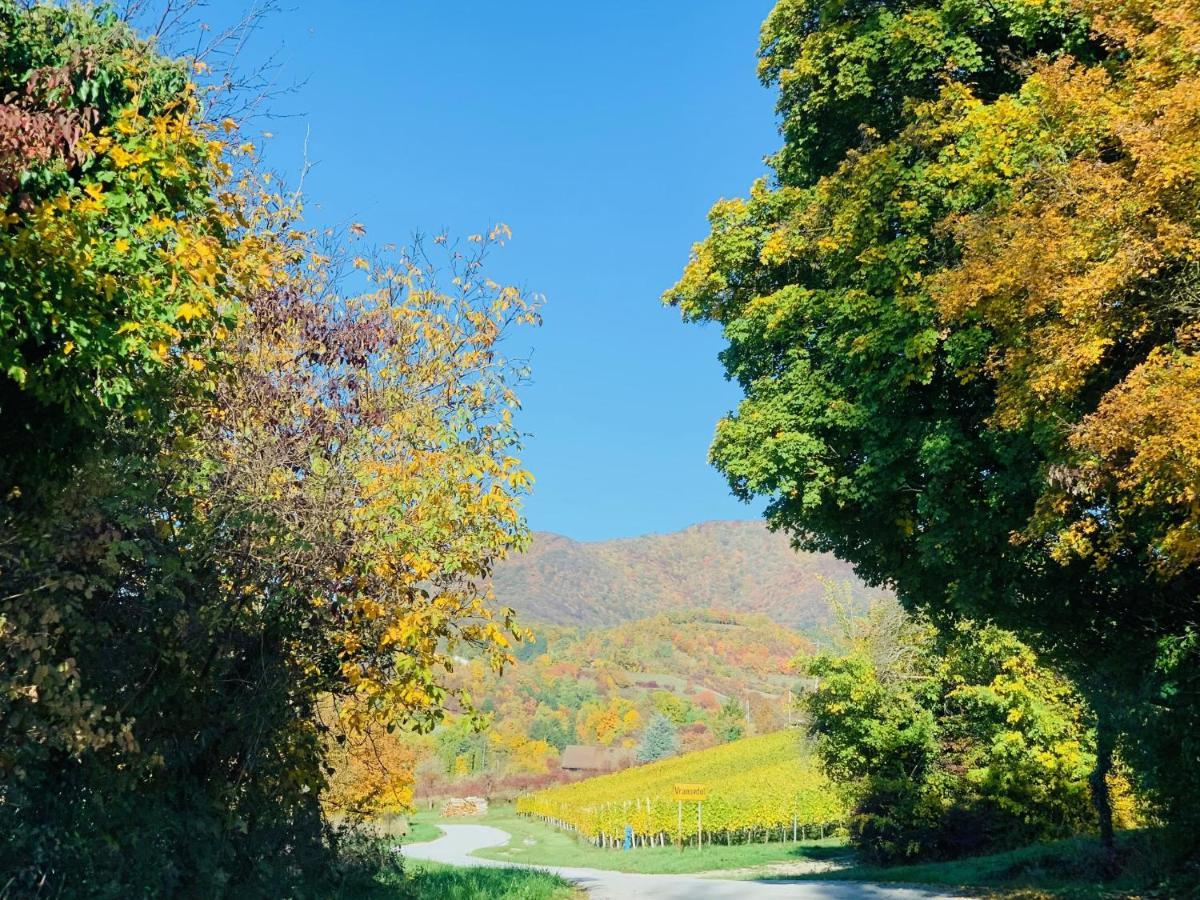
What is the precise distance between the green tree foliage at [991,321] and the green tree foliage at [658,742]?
94.7m

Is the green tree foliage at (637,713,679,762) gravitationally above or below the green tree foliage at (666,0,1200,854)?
below

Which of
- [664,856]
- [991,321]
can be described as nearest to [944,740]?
[664,856]

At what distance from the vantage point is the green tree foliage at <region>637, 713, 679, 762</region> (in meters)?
107

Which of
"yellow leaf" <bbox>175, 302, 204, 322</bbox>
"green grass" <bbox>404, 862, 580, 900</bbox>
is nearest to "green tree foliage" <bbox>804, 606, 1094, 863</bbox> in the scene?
"green grass" <bbox>404, 862, 580, 900</bbox>

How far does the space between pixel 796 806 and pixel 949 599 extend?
27.7 m

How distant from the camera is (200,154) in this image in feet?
20.2

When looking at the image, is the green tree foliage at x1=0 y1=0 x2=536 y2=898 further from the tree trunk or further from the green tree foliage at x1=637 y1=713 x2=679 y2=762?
the green tree foliage at x1=637 y1=713 x2=679 y2=762

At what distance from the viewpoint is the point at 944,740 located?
23766 millimetres

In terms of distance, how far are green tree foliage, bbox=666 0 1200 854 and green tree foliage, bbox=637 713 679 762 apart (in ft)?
311

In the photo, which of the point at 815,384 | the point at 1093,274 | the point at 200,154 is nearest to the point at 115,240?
the point at 200,154

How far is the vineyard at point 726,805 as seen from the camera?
3847 centimetres

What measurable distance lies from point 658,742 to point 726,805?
2764 inches

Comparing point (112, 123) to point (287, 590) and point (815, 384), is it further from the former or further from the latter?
point (815, 384)

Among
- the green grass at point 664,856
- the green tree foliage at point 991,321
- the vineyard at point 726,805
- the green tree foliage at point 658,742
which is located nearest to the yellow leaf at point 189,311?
the green tree foliage at point 991,321
